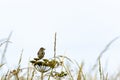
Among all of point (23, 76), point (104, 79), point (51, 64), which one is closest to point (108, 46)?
point (104, 79)

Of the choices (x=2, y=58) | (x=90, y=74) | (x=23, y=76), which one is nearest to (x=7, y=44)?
(x=2, y=58)

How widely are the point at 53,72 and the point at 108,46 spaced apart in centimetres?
52

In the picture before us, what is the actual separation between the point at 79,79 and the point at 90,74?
830 millimetres

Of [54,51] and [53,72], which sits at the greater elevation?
[54,51]

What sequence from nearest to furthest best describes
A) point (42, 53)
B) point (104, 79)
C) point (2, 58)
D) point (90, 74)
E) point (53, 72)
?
point (42, 53) → point (53, 72) → point (104, 79) → point (2, 58) → point (90, 74)

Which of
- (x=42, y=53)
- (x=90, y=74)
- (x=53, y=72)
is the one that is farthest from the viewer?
(x=90, y=74)

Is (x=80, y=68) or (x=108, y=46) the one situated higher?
(x=108, y=46)

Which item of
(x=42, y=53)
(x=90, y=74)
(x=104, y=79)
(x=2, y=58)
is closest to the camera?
(x=42, y=53)

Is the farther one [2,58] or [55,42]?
[2,58]

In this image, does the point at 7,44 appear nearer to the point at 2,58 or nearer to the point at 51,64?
the point at 2,58

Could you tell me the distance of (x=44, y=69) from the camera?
6.53 ft

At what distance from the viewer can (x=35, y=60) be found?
79.4 inches

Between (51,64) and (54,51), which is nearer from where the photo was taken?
(51,64)

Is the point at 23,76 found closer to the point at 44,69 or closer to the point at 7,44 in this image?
the point at 7,44
